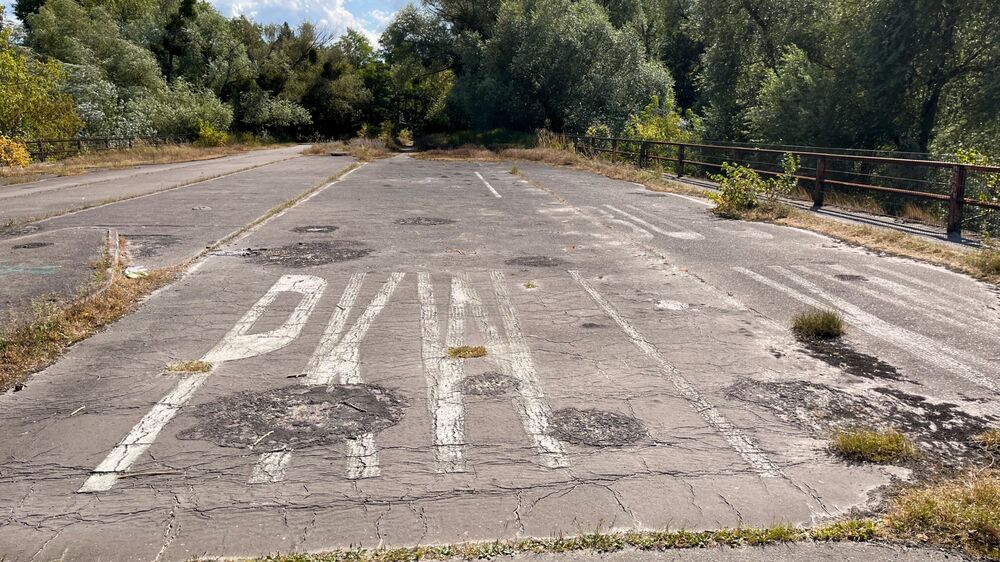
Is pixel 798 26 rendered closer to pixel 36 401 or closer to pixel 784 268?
pixel 784 268

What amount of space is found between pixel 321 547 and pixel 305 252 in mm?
7673

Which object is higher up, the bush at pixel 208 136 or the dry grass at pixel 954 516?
the bush at pixel 208 136

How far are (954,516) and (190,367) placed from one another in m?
5.23

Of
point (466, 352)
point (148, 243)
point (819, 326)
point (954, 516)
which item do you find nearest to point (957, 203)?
point (819, 326)

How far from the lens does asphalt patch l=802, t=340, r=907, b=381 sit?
17.6 ft

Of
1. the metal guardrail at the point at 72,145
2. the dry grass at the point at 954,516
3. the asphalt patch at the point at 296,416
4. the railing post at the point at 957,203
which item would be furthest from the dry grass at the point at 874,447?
the metal guardrail at the point at 72,145

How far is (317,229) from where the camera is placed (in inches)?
494

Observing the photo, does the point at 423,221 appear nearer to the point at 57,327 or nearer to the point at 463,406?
the point at 57,327

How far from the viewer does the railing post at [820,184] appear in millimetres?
15577

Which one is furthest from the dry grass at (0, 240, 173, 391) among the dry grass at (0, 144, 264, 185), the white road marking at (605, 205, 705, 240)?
the dry grass at (0, 144, 264, 185)

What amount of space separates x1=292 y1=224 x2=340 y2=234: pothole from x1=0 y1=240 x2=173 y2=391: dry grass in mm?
4146

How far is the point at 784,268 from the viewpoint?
30.9ft

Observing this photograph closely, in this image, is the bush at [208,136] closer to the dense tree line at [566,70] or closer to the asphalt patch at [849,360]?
the dense tree line at [566,70]

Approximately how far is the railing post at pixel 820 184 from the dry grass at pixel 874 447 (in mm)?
12767
